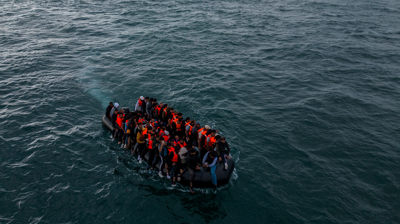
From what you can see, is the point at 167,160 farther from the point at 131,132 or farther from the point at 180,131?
the point at 131,132

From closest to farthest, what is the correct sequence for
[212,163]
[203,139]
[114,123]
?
[212,163]
[203,139]
[114,123]

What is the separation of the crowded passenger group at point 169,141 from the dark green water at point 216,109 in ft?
3.72

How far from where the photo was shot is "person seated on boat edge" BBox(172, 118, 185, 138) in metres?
18.3

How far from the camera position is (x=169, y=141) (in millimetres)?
16734

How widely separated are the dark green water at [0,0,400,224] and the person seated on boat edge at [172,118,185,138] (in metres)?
3.48

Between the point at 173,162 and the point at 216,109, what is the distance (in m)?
9.33

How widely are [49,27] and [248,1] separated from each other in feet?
131

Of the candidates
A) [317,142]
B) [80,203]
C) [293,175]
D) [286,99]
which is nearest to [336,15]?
[286,99]

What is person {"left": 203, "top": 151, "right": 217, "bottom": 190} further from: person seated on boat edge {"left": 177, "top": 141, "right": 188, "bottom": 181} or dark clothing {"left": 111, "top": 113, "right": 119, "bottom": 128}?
dark clothing {"left": 111, "top": 113, "right": 119, "bottom": 128}

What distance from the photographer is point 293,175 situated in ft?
58.5

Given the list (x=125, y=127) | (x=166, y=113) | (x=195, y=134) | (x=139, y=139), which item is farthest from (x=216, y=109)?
(x=139, y=139)

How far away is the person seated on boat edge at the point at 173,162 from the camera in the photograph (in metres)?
15.8

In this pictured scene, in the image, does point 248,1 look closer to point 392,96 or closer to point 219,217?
point 392,96

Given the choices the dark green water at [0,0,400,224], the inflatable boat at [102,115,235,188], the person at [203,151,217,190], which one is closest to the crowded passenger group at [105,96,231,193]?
the person at [203,151,217,190]
